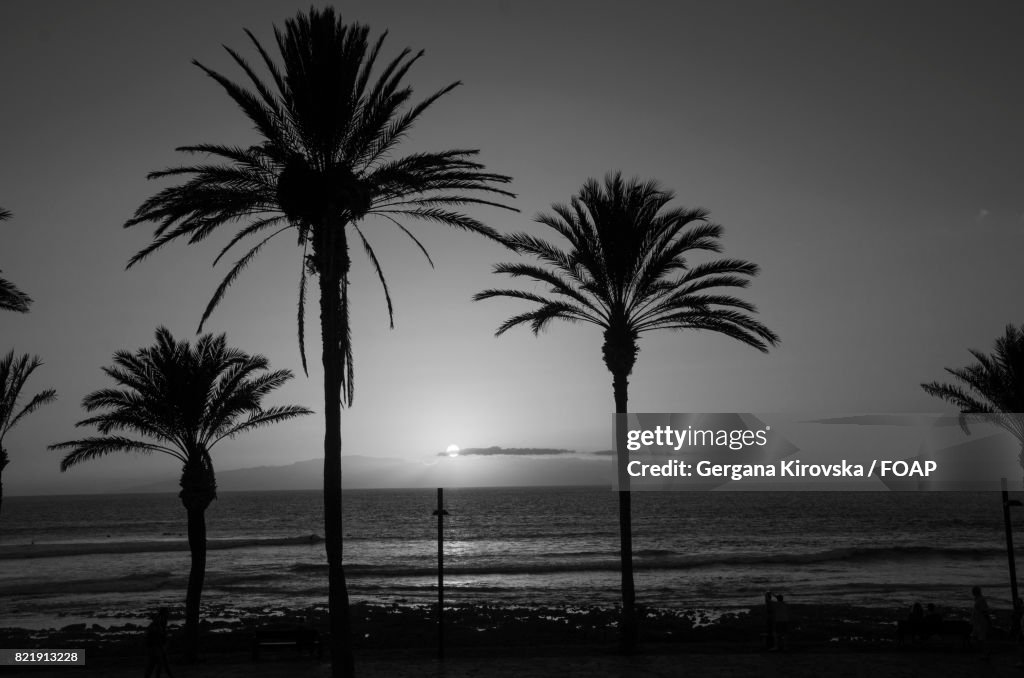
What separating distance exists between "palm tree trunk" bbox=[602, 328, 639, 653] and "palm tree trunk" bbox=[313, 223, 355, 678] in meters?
6.53

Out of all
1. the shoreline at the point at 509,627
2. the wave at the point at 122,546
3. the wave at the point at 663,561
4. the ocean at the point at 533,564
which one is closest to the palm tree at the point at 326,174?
the shoreline at the point at 509,627

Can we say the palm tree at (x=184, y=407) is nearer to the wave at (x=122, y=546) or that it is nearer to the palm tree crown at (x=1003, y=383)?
the palm tree crown at (x=1003, y=383)

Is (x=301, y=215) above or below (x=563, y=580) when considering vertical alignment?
above

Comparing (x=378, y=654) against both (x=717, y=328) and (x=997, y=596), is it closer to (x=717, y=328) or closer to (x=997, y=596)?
(x=717, y=328)

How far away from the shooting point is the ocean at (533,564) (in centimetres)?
3366

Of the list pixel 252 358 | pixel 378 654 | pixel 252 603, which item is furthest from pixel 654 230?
pixel 252 603

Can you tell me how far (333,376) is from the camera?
45.7 ft

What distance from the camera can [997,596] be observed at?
105ft

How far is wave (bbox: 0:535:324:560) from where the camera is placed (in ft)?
212

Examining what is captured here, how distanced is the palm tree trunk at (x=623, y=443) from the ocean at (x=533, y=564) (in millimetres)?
14757

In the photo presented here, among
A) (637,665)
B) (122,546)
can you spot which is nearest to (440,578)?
(637,665)

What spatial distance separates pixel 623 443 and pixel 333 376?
7015 mm

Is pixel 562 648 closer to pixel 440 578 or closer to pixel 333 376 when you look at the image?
pixel 440 578

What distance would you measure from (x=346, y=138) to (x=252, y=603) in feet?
85.1
